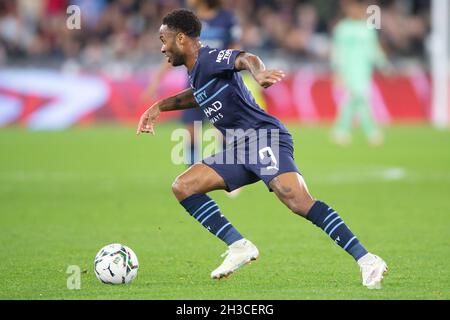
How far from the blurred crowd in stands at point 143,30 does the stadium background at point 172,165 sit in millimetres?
42

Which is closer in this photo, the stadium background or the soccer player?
the soccer player

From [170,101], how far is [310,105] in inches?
635

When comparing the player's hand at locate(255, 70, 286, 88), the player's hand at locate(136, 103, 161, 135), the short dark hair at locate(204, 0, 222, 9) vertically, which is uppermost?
the short dark hair at locate(204, 0, 222, 9)

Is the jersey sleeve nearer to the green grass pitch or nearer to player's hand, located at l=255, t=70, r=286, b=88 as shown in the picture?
player's hand, located at l=255, t=70, r=286, b=88

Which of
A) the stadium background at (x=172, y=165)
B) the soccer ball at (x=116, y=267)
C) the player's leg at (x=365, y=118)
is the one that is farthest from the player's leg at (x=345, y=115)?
the soccer ball at (x=116, y=267)

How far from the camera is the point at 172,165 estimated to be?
17.1 metres

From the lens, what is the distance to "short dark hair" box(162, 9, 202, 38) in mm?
7590

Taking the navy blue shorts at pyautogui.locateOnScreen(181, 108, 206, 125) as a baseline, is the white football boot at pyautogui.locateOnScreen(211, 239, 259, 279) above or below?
below

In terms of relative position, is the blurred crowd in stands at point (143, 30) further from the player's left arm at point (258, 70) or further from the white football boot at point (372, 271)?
the white football boot at point (372, 271)

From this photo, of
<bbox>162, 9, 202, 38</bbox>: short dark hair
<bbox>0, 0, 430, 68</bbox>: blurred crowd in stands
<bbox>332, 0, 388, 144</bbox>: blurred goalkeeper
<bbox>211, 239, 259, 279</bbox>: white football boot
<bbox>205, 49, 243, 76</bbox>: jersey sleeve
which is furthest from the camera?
<bbox>0, 0, 430, 68</bbox>: blurred crowd in stands

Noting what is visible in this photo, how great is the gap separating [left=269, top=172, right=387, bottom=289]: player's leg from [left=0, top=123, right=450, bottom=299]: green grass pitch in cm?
15

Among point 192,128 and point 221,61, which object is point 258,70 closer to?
point 221,61

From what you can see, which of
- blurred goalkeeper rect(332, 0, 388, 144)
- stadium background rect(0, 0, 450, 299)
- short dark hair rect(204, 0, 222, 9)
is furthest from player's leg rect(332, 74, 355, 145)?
short dark hair rect(204, 0, 222, 9)

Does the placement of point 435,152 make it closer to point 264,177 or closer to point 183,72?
point 183,72
